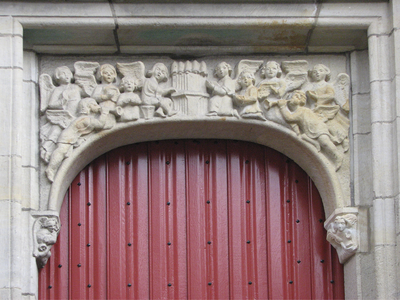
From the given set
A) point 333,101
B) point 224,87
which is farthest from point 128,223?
point 333,101

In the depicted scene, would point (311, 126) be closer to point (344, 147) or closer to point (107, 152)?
point (344, 147)

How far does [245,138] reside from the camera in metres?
5.76

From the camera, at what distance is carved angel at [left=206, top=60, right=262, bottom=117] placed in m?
5.49

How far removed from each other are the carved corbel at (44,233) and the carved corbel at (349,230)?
6.28ft

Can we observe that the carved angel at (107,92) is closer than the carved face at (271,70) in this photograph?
Yes

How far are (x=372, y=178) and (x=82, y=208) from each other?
81.9 inches

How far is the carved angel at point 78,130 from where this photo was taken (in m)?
5.34

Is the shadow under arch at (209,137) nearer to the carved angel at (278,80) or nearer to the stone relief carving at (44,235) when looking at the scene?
the stone relief carving at (44,235)

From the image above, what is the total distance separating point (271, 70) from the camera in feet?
18.3

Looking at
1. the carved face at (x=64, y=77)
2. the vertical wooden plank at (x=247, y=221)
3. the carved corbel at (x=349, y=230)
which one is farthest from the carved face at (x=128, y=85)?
the carved corbel at (x=349, y=230)

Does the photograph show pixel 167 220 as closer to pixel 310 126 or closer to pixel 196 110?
pixel 196 110

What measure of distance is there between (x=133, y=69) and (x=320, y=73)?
4.47ft

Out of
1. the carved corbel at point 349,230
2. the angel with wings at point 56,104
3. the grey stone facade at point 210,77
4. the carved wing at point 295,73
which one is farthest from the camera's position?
the carved wing at point 295,73

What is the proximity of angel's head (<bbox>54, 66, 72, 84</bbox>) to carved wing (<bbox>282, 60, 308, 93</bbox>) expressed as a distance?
1566 millimetres
